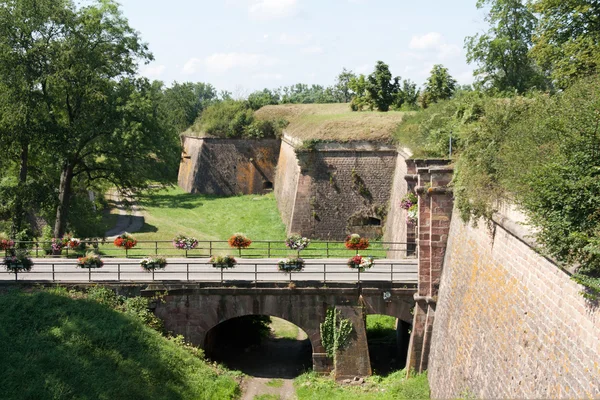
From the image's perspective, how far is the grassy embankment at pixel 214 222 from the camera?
29.8m

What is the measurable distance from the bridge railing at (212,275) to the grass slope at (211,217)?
9.09 m

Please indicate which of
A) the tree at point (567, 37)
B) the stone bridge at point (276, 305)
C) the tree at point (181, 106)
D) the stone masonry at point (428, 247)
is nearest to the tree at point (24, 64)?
the stone bridge at point (276, 305)

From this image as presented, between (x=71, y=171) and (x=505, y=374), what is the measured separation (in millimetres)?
22216

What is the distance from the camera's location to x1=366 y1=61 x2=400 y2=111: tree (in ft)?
140

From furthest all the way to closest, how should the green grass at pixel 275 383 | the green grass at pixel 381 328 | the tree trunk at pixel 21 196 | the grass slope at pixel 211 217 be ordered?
1. the grass slope at pixel 211 217
2. the tree trunk at pixel 21 196
3. the green grass at pixel 381 328
4. the green grass at pixel 275 383

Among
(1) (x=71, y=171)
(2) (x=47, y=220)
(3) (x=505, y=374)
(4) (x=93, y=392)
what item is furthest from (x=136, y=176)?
(3) (x=505, y=374)

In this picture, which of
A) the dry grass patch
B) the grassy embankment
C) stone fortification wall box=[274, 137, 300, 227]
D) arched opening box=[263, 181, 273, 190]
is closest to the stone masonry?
the grassy embankment

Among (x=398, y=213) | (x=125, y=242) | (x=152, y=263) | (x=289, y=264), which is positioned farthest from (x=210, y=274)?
(x=398, y=213)

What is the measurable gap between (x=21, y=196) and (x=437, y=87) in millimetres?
24418

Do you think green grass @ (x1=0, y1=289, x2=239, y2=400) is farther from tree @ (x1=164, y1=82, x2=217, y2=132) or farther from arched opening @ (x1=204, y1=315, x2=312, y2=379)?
tree @ (x1=164, y1=82, x2=217, y2=132)

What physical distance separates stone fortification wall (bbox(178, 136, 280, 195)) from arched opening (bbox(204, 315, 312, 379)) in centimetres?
2203

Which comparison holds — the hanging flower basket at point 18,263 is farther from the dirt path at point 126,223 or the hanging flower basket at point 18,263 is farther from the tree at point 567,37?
the tree at point 567,37

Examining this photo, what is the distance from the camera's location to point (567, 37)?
24.4 meters

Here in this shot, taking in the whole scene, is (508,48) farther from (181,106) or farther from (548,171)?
(181,106)
